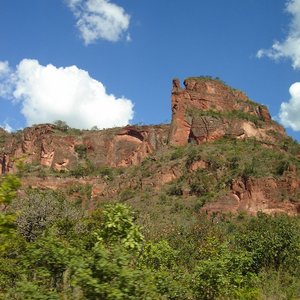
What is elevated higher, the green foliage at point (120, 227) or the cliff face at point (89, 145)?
the cliff face at point (89, 145)

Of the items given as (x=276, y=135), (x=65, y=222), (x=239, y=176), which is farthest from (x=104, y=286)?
(x=276, y=135)

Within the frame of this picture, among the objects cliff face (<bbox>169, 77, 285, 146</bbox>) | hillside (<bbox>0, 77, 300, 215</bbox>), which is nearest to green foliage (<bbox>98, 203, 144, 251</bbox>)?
hillside (<bbox>0, 77, 300, 215</bbox>)

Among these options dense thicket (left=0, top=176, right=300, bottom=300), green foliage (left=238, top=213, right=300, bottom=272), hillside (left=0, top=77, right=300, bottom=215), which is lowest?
dense thicket (left=0, top=176, right=300, bottom=300)

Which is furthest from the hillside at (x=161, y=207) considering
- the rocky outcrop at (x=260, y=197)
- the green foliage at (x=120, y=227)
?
the rocky outcrop at (x=260, y=197)

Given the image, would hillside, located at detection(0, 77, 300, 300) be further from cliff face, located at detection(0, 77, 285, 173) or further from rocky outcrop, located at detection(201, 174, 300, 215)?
cliff face, located at detection(0, 77, 285, 173)

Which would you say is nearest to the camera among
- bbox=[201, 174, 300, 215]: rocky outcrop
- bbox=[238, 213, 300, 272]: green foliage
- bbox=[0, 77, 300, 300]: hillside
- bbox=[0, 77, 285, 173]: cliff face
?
bbox=[0, 77, 300, 300]: hillside

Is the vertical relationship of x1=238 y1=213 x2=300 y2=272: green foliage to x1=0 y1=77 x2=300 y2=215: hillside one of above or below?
below

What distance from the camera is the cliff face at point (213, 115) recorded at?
3354 inches

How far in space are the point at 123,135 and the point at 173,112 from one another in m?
17.5

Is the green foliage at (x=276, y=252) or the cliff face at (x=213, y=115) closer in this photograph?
the green foliage at (x=276, y=252)

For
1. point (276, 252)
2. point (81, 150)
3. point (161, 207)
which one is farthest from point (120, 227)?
point (81, 150)

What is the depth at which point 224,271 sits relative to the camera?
46.2 feet

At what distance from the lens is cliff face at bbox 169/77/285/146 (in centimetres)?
8519

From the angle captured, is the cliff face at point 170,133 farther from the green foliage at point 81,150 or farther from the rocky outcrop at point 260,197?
the rocky outcrop at point 260,197
